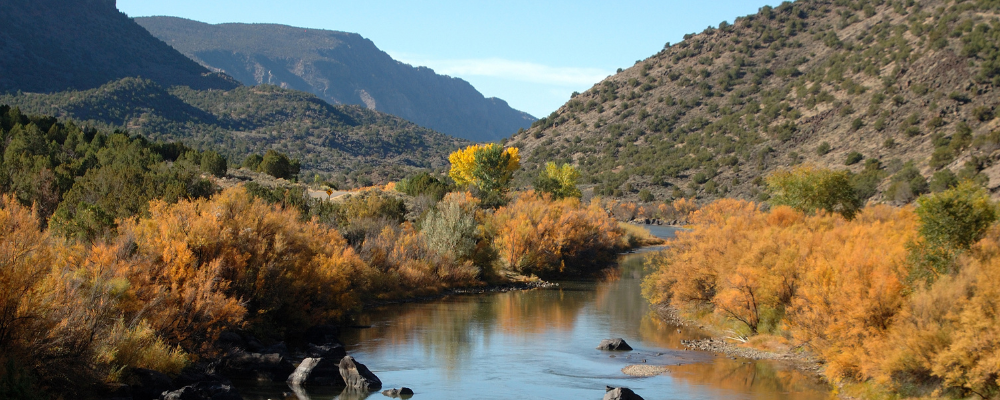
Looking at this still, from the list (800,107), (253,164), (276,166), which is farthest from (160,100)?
(800,107)

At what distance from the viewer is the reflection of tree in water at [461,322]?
29.2 metres

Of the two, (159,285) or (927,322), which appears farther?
(159,285)

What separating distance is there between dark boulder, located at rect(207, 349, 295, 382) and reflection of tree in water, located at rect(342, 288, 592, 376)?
15.5 feet

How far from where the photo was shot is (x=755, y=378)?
25.0 meters

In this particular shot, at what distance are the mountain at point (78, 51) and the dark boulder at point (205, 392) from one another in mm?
87274

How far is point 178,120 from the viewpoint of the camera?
99.6 metres

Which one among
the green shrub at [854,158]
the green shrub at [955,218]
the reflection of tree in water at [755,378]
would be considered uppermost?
the green shrub at [854,158]

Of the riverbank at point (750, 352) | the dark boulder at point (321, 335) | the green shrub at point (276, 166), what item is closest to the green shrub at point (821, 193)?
the riverbank at point (750, 352)

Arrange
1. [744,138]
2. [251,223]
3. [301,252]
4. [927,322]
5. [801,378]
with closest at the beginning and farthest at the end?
[927,322] → [801,378] → [251,223] → [301,252] → [744,138]

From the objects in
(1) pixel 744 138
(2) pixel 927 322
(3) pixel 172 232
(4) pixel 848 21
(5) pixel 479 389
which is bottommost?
(5) pixel 479 389

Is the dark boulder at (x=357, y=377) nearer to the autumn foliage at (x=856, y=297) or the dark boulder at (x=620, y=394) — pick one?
the dark boulder at (x=620, y=394)

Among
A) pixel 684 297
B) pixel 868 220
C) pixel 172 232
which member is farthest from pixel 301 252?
pixel 868 220

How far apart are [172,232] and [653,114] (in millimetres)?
86962

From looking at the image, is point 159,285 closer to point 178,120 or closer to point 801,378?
point 801,378
